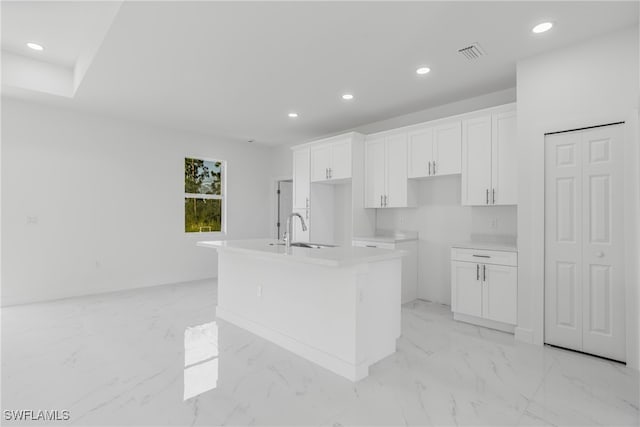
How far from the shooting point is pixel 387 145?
465cm

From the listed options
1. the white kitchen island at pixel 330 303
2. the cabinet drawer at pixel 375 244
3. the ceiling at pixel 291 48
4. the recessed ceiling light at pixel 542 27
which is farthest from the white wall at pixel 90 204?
the recessed ceiling light at pixel 542 27

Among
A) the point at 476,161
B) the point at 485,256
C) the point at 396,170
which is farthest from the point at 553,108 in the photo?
the point at 396,170

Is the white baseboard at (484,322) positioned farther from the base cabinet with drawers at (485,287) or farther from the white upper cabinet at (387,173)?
the white upper cabinet at (387,173)

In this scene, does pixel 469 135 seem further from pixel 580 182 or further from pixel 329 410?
pixel 329 410

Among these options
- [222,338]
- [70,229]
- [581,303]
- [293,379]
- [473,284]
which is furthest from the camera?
[70,229]

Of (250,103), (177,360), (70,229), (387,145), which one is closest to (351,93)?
(387,145)

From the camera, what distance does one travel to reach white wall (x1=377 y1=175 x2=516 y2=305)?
4016 mm

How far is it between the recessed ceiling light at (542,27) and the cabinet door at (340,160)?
8.40 feet

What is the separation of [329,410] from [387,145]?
139 inches

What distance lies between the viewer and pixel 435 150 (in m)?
4.12

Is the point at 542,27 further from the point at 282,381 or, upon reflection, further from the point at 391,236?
the point at 282,381

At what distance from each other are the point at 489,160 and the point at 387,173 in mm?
1374

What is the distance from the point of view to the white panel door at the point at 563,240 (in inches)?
112

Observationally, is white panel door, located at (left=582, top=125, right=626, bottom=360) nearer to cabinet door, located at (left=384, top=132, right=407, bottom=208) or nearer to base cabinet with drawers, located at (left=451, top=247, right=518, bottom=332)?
base cabinet with drawers, located at (left=451, top=247, right=518, bottom=332)
